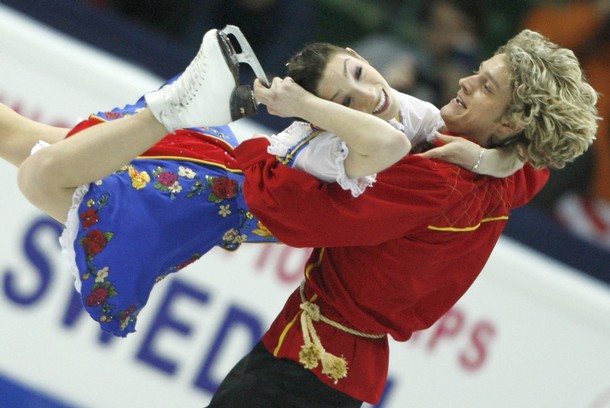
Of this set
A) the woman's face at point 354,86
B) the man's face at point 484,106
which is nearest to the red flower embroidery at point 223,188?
the woman's face at point 354,86

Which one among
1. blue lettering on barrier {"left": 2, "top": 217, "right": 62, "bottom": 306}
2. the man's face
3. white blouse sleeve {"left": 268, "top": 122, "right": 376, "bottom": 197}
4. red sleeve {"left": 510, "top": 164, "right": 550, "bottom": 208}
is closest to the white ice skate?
white blouse sleeve {"left": 268, "top": 122, "right": 376, "bottom": 197}

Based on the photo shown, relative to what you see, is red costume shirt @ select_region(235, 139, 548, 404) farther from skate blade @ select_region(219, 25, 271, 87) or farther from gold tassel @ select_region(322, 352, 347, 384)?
skate blade @ select_region(219, 25, 271, 87)

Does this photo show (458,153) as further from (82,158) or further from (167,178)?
(82,158)

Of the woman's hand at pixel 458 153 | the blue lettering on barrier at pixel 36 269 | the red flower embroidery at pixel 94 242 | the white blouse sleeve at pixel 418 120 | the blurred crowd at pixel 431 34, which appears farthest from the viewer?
the blurred crowd at pixel 431 34

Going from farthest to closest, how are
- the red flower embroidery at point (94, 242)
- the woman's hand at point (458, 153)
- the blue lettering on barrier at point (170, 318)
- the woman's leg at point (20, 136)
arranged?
the blue lettering on barrier at point (170, 318) < the woman's leg at point (20, 136) < the red flower embroidery at point (94, 242) < the woman's hand at point (458, 153)

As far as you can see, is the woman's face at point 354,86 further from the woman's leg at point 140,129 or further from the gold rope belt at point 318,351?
the gold rope belt at point 318,351

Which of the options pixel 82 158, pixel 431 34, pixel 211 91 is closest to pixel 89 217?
pixel 82 158

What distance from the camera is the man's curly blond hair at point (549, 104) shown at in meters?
2.78

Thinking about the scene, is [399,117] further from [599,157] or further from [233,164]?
[599,157]

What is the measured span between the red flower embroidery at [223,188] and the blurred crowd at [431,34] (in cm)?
182

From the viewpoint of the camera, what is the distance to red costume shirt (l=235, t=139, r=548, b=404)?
2770 millimetres

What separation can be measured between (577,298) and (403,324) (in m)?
1.64

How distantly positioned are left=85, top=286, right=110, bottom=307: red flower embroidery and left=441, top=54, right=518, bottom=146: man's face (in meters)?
1.07

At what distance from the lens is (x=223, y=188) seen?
3148 millimetres
